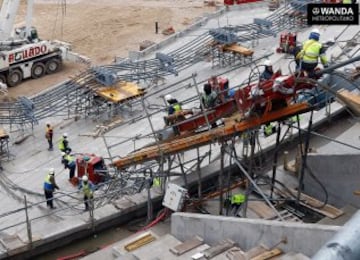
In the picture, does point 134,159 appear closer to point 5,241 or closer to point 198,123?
point 198,123

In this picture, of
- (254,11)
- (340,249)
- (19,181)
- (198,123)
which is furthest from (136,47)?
(340,249)

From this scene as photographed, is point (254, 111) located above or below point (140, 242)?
above

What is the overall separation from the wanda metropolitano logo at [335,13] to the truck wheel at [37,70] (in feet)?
67.3

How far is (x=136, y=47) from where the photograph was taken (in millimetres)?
39969

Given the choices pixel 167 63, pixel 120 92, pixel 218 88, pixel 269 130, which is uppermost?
pixel 218 88

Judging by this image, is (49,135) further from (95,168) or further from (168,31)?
(168,31)

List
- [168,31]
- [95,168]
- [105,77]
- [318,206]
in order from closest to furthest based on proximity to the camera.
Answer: [318,206]
[95,168]
[105,77]
[168,31]

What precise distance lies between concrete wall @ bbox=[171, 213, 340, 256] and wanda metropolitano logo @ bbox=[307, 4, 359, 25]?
8.33m

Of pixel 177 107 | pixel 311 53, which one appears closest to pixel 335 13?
pixel 311 53

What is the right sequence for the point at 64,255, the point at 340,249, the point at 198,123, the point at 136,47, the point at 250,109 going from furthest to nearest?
the point at 136,47, the point at 198,123, the point at 64,255, the point at 250,109, the point at 340,249

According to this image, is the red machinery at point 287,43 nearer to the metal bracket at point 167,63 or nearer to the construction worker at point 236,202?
the metal bracket at point 167,63

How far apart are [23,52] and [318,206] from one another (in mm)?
23725

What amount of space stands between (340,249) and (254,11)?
34888 mm

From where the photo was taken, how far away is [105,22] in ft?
152
